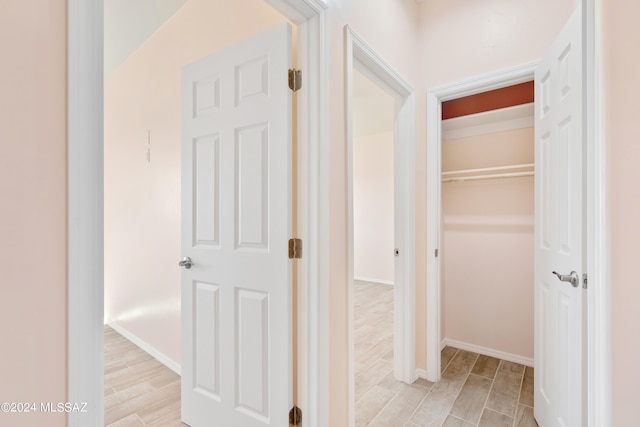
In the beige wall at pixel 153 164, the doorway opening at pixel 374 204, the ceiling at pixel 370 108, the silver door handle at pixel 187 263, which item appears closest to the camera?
the silver door handle at pixel 187 263

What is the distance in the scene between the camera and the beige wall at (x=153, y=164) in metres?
2.00

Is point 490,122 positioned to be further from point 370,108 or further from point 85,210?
point 85,210

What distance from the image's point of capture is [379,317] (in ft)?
11.9

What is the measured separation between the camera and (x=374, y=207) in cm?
551

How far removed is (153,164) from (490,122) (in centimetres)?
301

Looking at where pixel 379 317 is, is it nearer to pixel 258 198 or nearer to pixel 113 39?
pixel 258 198

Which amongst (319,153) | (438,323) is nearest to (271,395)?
(319,153)

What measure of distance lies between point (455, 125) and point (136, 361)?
11.7 ft

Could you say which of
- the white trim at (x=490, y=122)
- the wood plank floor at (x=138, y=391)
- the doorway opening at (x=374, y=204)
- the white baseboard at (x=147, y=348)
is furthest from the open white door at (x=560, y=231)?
the white baseboard at (x=147, y=348)

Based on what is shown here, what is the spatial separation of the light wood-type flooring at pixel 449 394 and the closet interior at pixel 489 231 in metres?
0.24

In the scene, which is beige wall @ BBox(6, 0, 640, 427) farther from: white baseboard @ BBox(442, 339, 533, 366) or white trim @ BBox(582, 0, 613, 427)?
white baseboard @ BBox(442, 339, 533, 366)

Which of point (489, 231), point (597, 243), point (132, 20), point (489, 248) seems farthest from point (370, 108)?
point (597, 243)

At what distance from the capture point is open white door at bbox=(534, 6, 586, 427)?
126cm

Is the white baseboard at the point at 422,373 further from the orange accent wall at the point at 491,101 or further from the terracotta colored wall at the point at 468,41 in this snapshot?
the orange accent wall at the point at 491,101
